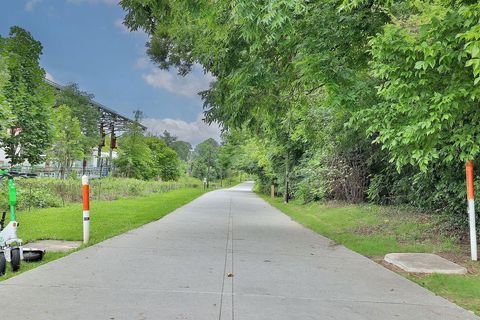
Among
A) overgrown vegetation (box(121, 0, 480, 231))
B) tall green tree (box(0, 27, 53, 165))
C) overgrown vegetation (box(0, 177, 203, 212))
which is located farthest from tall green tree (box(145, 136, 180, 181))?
overgrown vegetation (box(121, 0, 480, 231))

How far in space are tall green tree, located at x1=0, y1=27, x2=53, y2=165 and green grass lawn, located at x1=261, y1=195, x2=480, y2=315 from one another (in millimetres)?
12881

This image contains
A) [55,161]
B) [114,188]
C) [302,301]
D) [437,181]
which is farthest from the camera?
[55,161]

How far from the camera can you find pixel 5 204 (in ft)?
49.6

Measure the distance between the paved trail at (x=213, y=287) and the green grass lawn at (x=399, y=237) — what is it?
425 mm

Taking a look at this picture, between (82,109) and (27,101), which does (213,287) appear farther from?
(82,109)

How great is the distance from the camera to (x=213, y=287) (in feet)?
19.4

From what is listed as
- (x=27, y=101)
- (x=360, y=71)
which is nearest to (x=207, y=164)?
(x=27, y=101)

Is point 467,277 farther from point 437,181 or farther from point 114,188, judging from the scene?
point 114,188

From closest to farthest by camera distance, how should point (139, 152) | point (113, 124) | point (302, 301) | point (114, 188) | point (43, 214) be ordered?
1. point (302, 301)
2. point (43, 214)
3. point (114, 188)
4. point (139, 152)
5. point (113, 124)

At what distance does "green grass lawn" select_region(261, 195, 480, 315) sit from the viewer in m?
6.28

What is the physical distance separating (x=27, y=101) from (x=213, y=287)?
17.9m

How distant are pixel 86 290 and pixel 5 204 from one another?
36.8 ft

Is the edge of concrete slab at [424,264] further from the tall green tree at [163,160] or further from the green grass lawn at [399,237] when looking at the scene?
the tall green tree at [163,160]

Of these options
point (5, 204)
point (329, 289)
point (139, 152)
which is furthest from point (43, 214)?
point (139, 152)
